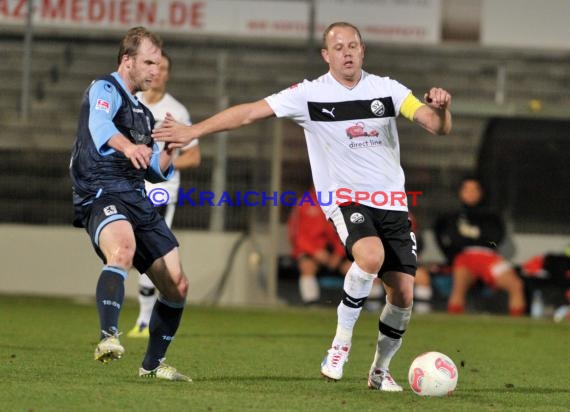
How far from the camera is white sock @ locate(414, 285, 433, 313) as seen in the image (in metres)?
16.2

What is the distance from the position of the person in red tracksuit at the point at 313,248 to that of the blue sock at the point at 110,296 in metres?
8.91

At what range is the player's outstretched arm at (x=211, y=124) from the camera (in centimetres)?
733

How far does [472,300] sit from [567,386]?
8509mm

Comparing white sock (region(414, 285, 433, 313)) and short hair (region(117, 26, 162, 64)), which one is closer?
short hair (region(117, 26, 162, 64))

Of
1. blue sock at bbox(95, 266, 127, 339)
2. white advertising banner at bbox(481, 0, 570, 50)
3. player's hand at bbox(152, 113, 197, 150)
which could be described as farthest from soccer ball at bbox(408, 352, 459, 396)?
white advertising banner at bbox(481, 0, 570, 50)

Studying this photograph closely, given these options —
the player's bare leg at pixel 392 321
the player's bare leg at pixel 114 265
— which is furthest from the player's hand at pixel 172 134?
the player's bare leg at pixel 392 321

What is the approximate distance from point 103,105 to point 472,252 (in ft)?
30.8

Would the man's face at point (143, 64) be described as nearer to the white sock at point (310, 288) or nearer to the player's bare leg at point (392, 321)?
the player's bare leg at point (392, 321)

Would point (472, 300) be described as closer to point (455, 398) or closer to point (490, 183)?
point (490, 183)

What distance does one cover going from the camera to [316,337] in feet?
39.2

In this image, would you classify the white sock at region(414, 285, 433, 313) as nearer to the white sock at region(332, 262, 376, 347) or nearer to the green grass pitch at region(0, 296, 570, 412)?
the green grass pitch at region(0, 296, 570, 412)

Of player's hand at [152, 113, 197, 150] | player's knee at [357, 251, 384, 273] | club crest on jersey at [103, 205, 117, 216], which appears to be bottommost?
player's knee at [357, 251, 384, 273]

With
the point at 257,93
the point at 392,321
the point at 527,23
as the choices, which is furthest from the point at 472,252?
the point at 392,321

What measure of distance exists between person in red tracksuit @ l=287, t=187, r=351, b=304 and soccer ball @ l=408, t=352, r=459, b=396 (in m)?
8.59
